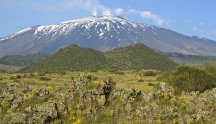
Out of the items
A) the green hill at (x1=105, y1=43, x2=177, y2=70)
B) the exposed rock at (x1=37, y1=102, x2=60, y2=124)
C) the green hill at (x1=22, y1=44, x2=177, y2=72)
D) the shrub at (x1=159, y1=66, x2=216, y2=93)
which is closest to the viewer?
the exposed rock at (x1=37, y1=102, x2=60, y2=124)

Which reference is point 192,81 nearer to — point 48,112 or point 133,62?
point 48,112

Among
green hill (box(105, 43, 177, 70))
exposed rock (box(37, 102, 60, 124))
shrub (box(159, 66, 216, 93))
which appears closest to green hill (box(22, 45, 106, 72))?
green hill (box(105, 43, 177, 70))

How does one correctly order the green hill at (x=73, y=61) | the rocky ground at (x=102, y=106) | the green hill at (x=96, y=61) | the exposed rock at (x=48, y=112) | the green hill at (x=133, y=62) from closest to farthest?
1. the exposed rock at (x=48, y=112)
2. the rocky ground at (x=102, y=106)
3. the green hill at (x=73, y=61)
4. the green hill at (x=96, y=61)
5. the green hill at (x=133, y=62)

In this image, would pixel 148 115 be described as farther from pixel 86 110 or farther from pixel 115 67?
pixel 115 67

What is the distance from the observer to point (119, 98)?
973 inches

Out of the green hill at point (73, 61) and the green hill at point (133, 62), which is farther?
the green hill at point (133, 62)

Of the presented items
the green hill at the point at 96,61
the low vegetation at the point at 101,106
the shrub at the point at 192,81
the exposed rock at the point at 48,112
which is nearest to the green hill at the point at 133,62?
the green hill at the point at 96,61

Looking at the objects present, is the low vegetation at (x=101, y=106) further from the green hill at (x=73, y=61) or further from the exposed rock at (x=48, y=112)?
the green hill at (x=73, y=61)

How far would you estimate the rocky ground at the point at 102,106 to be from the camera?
22.6 m

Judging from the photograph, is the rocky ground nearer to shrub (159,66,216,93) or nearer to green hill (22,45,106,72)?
shrub (159,66,216,93)

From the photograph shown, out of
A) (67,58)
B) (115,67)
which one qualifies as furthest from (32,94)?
(67,58)

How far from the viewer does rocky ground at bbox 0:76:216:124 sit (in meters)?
22.6

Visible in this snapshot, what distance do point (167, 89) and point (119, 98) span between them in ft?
11.2

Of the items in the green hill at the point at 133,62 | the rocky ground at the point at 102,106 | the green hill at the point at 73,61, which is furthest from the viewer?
the green hill at the point at 133,62
